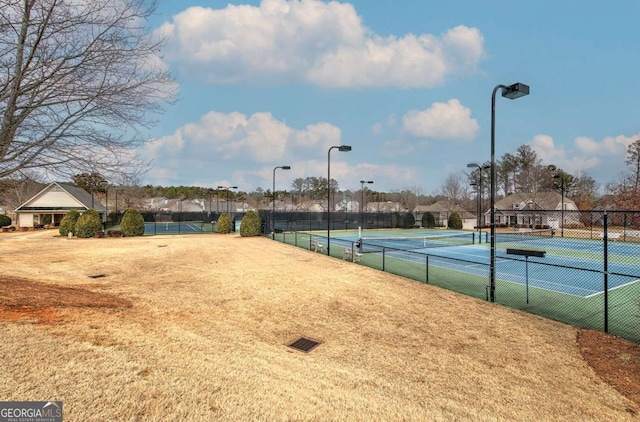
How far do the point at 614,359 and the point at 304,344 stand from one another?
210 inches

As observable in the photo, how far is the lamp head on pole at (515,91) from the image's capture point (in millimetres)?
8469

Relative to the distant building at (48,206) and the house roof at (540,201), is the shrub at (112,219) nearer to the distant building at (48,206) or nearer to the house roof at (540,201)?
the distant building at (48,206)

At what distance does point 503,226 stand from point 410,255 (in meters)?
31.2

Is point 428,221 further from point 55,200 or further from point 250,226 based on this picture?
point 55,200

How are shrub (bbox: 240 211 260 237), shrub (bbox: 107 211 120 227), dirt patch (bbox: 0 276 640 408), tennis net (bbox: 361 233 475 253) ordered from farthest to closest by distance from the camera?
shrub (bbox: 107 211 120 227)
shrub (bbox: 240 211 260 237)
tennis net (bbox: 361 233 475 253)
dirt patch (bbox: 0 276 640 408)

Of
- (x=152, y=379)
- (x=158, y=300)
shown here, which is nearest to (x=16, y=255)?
(x=158, y=300)

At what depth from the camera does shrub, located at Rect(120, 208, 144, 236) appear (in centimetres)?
2833

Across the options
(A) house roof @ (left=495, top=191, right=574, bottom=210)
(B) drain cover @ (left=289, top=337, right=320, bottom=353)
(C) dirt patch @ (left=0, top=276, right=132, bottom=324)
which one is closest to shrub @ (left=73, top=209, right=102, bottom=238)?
(C) dirt patch @ (left=0, top=276, right=132, bottom=324)

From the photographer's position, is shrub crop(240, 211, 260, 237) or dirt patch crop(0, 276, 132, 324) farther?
shrub crop(240, 211, 260, 237)

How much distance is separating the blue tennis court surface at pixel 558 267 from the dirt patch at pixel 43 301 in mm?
9349

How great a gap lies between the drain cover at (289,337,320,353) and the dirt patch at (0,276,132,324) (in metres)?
4.01

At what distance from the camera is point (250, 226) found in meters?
28.5

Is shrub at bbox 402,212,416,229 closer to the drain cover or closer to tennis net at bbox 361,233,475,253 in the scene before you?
tennis net at bbox 361,233,475,253

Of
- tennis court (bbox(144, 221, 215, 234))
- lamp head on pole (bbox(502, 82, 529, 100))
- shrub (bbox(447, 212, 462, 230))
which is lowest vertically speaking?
tennis court (bbox(144, 221, 215, 234))
